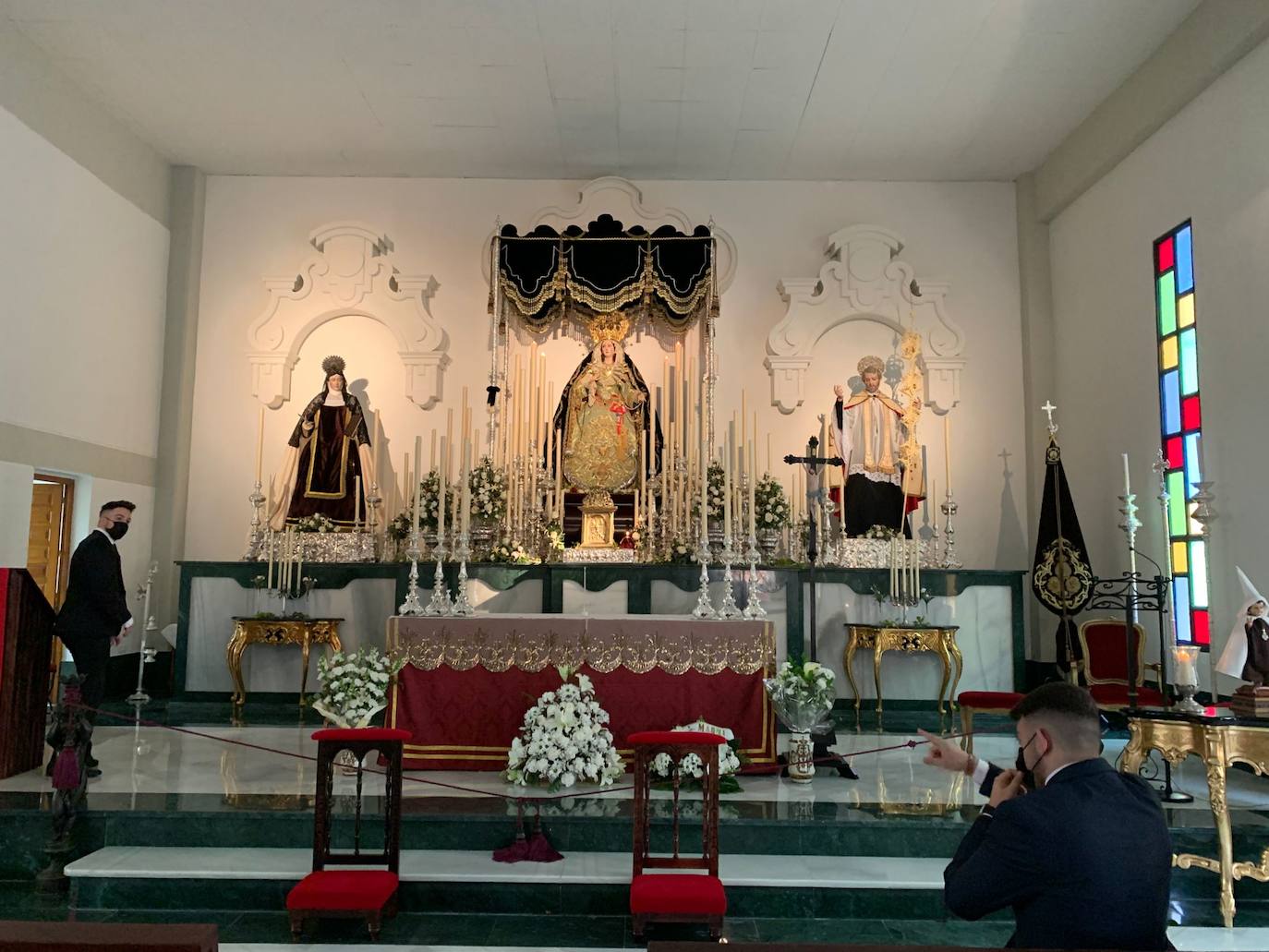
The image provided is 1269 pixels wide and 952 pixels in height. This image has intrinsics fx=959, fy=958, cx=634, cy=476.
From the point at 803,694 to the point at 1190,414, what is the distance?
445 cm

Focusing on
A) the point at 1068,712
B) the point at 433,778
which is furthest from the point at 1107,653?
the point at 1068,712

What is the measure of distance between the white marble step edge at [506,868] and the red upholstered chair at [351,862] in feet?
0.99

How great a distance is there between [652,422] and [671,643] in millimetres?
4159

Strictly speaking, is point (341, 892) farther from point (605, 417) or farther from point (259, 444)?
point (259, 444)

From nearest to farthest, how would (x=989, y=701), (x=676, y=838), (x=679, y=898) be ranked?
(x=679, y=898)
(x=676, y=838)
(x=989, y=701)

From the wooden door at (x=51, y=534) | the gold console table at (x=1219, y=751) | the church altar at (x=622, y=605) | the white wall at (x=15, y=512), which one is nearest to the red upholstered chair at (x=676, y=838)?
the gold console table at (x=1219, y=751)

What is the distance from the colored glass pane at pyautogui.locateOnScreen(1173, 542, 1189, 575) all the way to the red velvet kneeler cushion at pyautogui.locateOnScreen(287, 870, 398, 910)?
22.7ft

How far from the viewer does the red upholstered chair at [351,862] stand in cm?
434

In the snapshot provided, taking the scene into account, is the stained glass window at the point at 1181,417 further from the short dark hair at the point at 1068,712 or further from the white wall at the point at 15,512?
the white wall at the point at 15,512

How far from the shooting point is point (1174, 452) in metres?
8.31

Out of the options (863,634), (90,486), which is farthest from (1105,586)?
(90,486)

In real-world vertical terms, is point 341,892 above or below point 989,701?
below

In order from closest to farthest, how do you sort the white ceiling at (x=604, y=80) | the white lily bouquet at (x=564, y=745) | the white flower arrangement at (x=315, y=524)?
the white lily bouquet at (x=564, y=745)
the white ceiling at (x=604, y=80)
the white flower arrangement at (x=315, y=524)

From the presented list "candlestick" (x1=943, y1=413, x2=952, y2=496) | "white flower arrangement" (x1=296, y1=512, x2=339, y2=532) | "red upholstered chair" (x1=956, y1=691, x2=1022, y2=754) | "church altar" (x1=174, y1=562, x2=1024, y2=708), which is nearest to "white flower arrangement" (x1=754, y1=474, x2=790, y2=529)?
"church altar" (x1=174, y1=562, x2=1024, y2=708)
